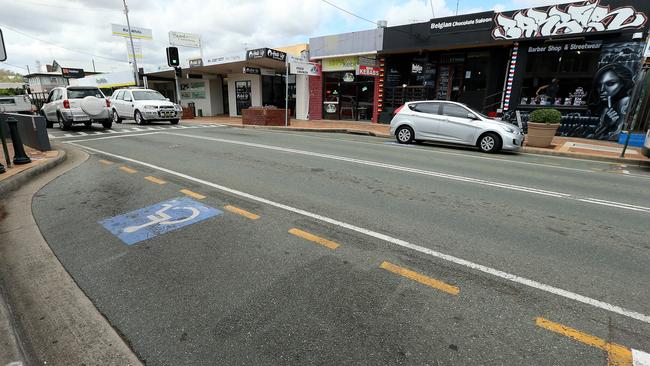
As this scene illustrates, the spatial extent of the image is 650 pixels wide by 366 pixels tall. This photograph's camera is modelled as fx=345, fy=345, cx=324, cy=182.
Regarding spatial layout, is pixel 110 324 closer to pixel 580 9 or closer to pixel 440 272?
pixel 440 272

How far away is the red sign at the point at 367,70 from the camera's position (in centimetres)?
1816

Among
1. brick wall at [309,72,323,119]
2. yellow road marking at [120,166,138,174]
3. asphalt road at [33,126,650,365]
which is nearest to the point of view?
asphalt road at [33,126,650,365]

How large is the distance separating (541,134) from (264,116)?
13.4 meters

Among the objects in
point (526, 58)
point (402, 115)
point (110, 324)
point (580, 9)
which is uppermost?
point (580, 9)

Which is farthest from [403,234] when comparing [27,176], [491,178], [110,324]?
[27,176]

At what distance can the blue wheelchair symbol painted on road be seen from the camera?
4.16 meters

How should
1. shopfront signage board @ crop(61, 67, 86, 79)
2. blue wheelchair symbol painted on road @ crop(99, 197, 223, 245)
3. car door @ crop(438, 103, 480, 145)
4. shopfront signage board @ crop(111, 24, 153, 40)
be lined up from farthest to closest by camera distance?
shopfront signage board @ crop(61, 67, 86, 79) < shopfront signage board @ crop(111, 24, 153, 40) < car door @ crop(438, 103, 480, 145) < blue wheelchair symbol painted on road @ crop(99, 197, 223, 245)

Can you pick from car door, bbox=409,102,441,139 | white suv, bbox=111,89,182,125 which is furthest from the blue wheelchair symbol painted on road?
white suv, bbox=111,89,182,125

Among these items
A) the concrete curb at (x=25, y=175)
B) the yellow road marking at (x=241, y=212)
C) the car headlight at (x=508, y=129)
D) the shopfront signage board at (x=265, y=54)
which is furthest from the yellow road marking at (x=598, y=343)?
the shopfront signage board at (x=265, y=54)

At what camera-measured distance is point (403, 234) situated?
4.19 metres

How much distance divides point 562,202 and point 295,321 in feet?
16.9

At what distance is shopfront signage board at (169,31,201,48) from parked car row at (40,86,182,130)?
15.4 meters

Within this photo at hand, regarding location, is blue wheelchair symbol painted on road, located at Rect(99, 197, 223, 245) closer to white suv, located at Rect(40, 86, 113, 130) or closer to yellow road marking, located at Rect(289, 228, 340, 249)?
yellow road marking, located at Rect(289, 228, 340, 249)

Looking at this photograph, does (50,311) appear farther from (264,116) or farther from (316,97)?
(316,97)
